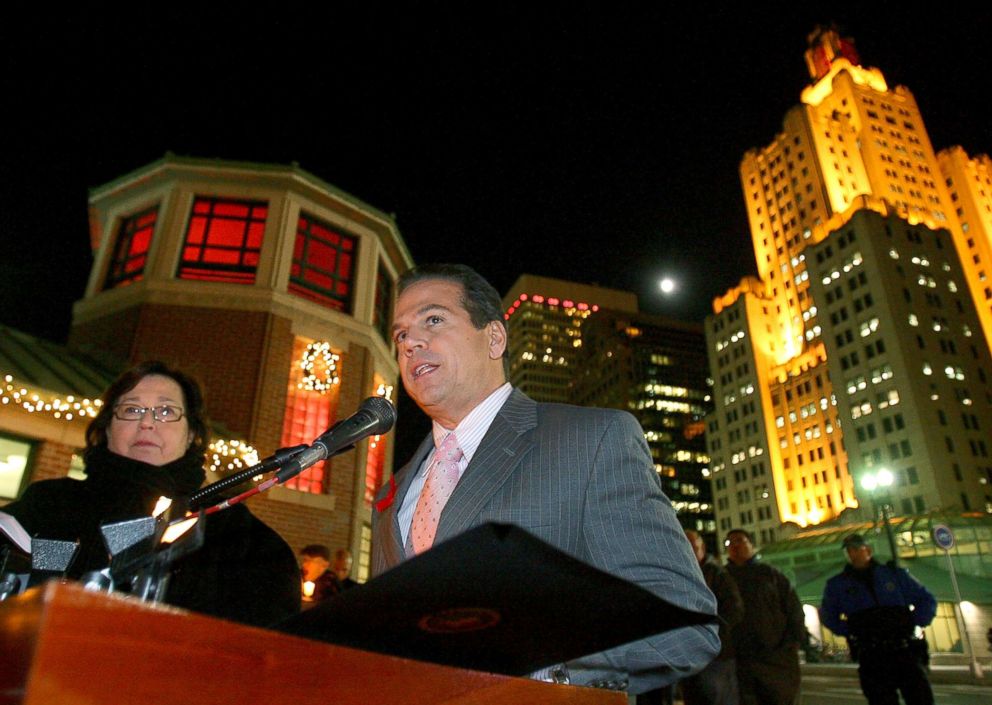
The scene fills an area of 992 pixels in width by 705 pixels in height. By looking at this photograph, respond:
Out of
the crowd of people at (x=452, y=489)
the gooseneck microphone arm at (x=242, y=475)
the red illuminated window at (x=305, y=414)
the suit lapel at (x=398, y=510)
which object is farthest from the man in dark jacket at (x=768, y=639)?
the red illuminated window at (x=305, y=414)

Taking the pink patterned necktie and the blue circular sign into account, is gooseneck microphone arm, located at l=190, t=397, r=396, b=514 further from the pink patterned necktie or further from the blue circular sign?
the blue circular sign

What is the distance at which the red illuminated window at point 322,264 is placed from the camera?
53.2ft

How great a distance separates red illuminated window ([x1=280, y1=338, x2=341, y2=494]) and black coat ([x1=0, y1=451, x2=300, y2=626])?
11.4m

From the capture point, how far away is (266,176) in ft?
53.7

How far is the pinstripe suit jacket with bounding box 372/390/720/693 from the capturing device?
1551 mm

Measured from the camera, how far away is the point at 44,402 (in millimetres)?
8953

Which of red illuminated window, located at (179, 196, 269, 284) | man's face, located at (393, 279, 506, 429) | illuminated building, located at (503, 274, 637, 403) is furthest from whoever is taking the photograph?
illuminated building, located at (503, 274, 637, 403)

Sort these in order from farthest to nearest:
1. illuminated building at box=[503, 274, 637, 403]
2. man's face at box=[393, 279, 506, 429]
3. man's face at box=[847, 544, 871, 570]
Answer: illuminated building at box=[503, 274, 637, 403]
man's face at box=[847, 544, 871, 570]
man's face at box=[393, 279, 506, 429]

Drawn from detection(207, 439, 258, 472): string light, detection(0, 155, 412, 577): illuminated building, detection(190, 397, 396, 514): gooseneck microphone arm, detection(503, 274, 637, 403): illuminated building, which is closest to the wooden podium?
detection(190, 397, 396, 514): gooseneck microphone arm

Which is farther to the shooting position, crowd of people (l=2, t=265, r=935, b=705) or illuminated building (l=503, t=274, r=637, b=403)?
illuminated building (l=503, t=274, r=637, b=403)

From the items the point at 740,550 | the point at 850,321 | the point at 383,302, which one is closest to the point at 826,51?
the point at 850,321

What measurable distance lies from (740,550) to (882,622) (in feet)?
5.46

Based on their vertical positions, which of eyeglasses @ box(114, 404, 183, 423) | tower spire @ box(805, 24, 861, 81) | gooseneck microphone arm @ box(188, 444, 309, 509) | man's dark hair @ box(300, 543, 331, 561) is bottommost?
gooseneck microphone arm @ box(188, 444, 309, 509)

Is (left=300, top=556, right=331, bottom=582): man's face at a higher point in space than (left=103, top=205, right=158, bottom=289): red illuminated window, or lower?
lower
